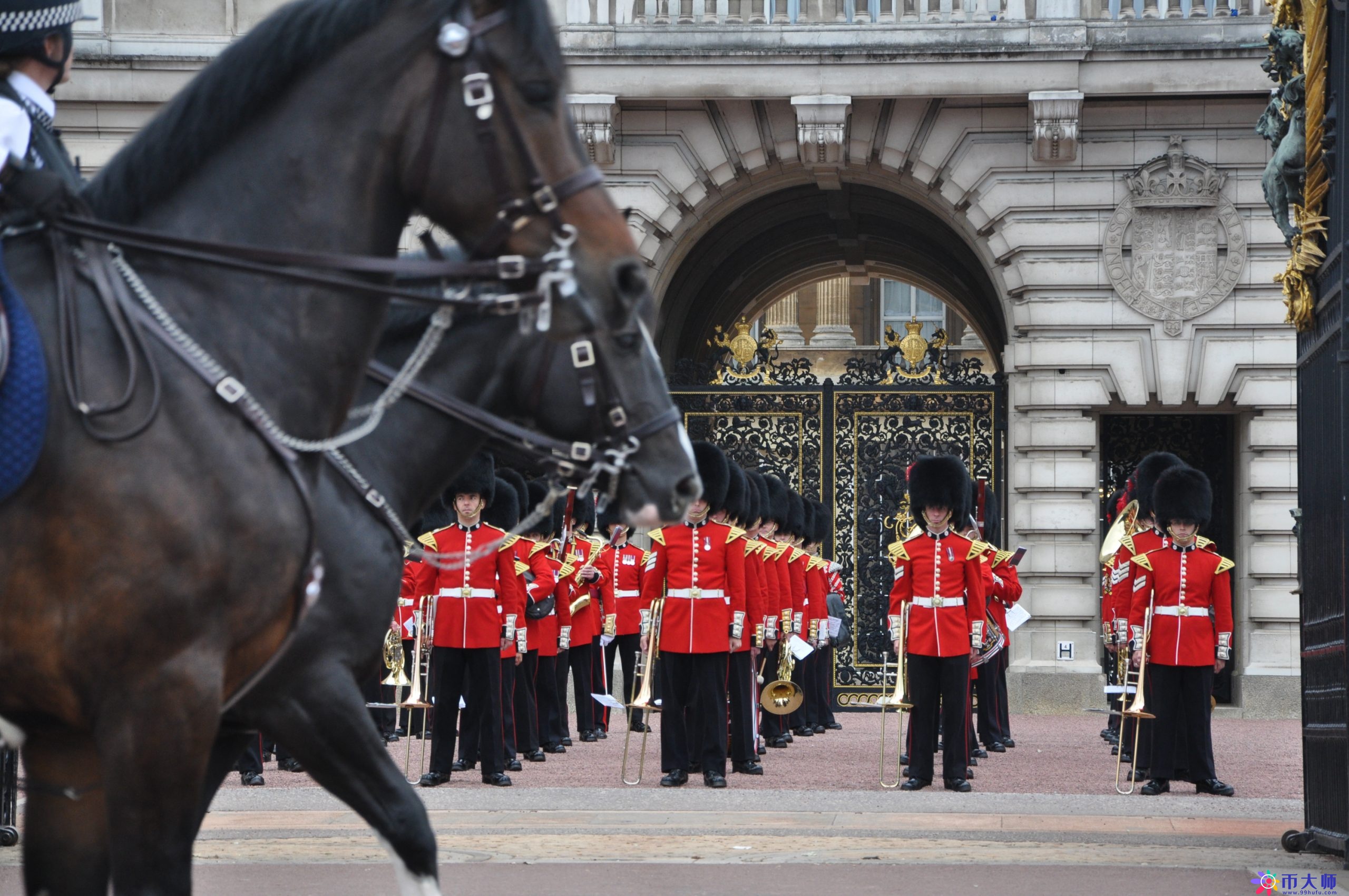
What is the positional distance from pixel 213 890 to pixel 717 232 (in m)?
15.3

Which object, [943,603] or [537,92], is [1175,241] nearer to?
[943,603]

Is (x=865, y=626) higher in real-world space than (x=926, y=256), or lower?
lower

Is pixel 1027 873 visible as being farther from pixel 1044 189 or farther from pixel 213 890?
pixel 1044 189

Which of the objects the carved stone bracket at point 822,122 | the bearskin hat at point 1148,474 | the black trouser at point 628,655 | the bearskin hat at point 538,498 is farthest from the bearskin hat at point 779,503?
the bearskin hat at point 1148,474

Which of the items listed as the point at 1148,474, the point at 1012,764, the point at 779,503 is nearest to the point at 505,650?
the point at 1012,764

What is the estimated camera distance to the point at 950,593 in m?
11.3

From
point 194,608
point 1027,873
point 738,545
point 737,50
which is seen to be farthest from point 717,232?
point 194,608

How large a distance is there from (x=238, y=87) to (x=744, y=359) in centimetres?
1649

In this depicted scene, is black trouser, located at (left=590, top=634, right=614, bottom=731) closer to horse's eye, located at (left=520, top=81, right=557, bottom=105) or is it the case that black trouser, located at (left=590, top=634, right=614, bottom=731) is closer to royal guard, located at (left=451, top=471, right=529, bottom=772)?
royal guard, located at (left=451, top=471, right=529, bottom=772)

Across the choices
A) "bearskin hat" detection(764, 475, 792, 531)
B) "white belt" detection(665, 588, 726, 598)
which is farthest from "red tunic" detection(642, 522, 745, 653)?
"bearskin hat" detection(764, 475, 792, 531)

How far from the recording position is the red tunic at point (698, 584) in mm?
11562

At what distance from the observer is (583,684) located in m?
16.6

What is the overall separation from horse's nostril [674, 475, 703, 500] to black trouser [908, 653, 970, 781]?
8025mm

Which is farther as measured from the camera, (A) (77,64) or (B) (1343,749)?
(A) (77,64)
